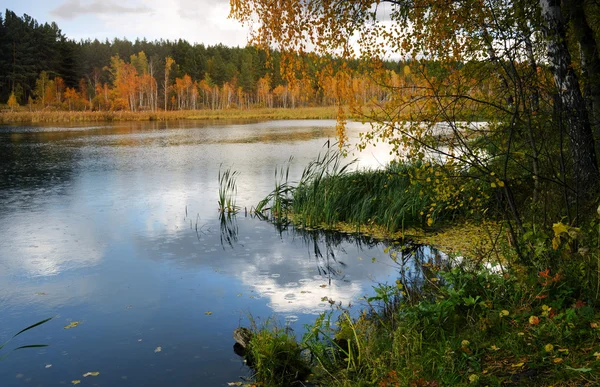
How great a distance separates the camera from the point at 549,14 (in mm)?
4941

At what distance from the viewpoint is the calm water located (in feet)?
16.2

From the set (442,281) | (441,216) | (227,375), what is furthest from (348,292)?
(441,216)

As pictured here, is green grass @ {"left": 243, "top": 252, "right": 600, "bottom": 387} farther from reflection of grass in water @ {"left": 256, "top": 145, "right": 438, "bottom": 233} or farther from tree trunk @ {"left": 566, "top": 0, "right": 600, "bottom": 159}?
reflection of grass in water @ {"left": 256, "top": 145, "right": 438, "bottom": 233}

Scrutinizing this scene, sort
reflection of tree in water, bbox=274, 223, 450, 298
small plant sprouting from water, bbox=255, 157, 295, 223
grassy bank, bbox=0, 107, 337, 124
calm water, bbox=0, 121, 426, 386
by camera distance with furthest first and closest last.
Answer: grassy bank, bbox=0, 107, 337, 124
small plant sprouting from water, bbox=255, 157, 295, 223
reflection of tree in water, bbox=274, 223, 450, 298
calm water, bbox=0, 121, 426, 386

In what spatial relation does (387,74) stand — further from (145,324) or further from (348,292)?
(145,324)

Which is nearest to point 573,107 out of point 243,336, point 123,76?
point 243,336

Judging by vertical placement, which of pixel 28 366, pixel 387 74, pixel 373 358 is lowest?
pixel 28 366

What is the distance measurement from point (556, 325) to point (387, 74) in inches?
156

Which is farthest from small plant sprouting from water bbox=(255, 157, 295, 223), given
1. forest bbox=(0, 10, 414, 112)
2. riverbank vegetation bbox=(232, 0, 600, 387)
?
forest bbox=(0, 10, 414, 112)

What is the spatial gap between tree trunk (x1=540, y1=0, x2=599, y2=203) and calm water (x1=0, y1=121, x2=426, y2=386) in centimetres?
272

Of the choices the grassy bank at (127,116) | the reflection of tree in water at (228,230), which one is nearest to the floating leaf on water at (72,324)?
the reflection of tree in water at (228,230)

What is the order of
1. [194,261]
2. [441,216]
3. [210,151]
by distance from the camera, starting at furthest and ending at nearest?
[210,151] → [441,216] → [194,261]

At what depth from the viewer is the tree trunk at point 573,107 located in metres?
4.83

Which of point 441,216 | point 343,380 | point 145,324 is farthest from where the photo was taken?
point 441,216
